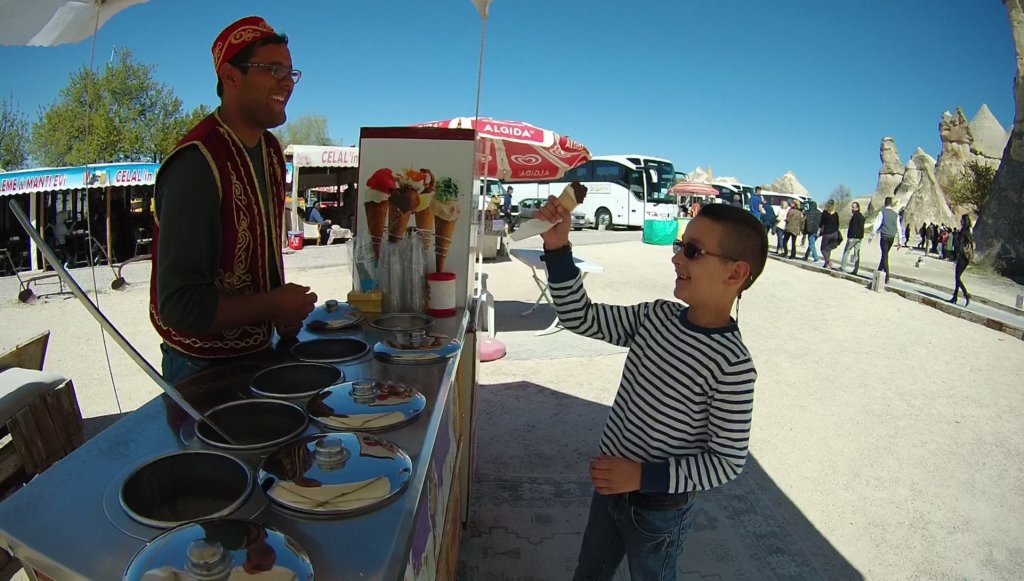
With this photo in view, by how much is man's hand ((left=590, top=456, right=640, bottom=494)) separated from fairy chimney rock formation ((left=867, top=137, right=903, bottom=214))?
6326cm

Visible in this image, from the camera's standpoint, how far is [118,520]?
2.69 ft

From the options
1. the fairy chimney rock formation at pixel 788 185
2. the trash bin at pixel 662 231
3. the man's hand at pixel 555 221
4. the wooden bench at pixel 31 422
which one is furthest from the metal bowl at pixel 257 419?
the fairy chimney rock formation at pixel 788 185

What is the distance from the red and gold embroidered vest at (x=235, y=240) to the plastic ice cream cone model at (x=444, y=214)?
805 mm

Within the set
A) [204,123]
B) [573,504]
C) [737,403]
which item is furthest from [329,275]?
[737,403]

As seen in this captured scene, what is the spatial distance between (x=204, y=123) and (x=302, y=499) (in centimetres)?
118

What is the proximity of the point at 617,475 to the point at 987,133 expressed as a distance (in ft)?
170

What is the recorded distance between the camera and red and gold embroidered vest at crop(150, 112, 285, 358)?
149cm

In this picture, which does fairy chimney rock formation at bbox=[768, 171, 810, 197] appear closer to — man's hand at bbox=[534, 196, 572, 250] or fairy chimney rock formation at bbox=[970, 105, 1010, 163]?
fairy chimney rock formation at bbox=[970, 105, 1010, 163]

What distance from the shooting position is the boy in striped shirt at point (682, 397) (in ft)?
4.73

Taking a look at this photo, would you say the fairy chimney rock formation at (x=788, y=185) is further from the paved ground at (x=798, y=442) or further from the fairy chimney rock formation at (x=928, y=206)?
the paved ground at (x=798, y=442)

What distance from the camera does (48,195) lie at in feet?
46.9

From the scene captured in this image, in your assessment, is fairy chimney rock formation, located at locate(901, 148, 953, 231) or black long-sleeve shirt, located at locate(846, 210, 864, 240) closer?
black long-sleeve shirt, located at locate(846, 210, 864, 240)

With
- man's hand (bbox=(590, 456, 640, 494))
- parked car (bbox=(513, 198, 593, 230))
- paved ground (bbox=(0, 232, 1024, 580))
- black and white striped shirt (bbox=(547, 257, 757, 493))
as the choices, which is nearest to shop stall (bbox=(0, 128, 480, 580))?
man's hand (bbox=(590, 456, 640, 494))

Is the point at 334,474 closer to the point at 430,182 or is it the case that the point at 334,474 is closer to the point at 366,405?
the point at 366,405
